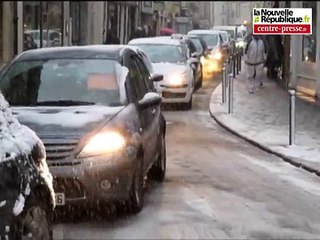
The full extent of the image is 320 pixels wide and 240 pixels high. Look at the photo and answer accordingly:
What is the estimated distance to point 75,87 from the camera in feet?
29.6

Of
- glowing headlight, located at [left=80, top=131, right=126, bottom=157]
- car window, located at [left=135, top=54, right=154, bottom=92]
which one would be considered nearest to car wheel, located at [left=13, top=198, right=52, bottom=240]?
glowing headlight, located at [left=80, top=131, right=126, bottom=157]

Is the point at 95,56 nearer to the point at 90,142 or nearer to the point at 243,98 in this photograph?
the point at 90,142

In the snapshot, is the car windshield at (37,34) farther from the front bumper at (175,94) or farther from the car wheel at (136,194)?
the car wheel at (136,194)

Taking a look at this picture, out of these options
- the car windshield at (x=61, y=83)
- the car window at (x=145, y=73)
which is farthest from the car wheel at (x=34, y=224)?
the car window at (x=145, y=73)

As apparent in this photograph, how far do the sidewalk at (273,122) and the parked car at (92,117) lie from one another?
317 centimetres

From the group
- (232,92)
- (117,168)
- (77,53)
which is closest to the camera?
(117,168)

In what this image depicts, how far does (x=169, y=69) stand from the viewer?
2073cm

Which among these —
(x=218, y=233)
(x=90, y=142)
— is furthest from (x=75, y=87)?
(x=218, y=233)

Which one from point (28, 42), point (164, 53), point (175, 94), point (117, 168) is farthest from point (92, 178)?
point (28, 42)

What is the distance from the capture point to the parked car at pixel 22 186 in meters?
5.55

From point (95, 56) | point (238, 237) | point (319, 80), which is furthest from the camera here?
point (319, 80)

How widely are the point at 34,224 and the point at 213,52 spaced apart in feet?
104

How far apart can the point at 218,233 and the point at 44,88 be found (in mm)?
2688

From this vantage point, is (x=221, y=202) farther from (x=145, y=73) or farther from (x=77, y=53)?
(x=77, y=53)
